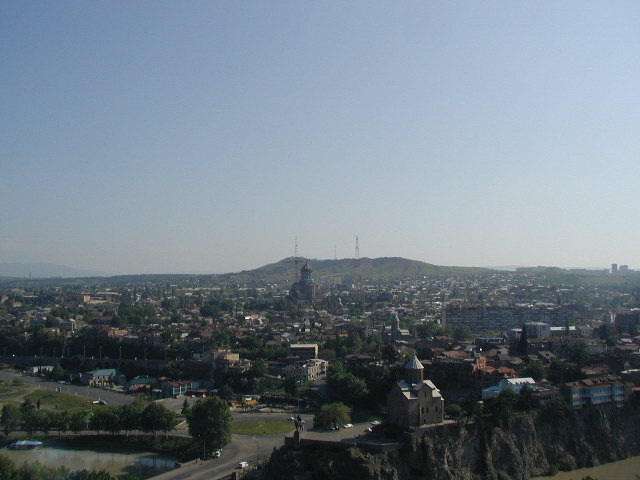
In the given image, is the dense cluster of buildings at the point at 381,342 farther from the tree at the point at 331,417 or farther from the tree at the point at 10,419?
the tree at the point at 10,419

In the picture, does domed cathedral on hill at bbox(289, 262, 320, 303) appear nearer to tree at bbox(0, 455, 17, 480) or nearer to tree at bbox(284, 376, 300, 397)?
tree at bbox(284, 376, 300, 397)

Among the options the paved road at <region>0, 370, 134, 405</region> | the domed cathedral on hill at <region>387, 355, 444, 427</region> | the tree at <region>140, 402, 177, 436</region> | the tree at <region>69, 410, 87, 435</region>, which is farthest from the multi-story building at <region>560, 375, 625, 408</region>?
the paved road at <region>0, 370, 134, 405</region>

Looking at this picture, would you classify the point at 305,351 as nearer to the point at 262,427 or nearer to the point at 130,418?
the point at 262,427

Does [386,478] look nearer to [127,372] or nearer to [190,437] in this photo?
[190,437]

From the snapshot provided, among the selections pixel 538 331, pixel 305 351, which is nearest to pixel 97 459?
pixel 305 351

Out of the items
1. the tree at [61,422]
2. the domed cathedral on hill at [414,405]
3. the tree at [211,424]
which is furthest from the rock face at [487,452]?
the tree at [61,422]
